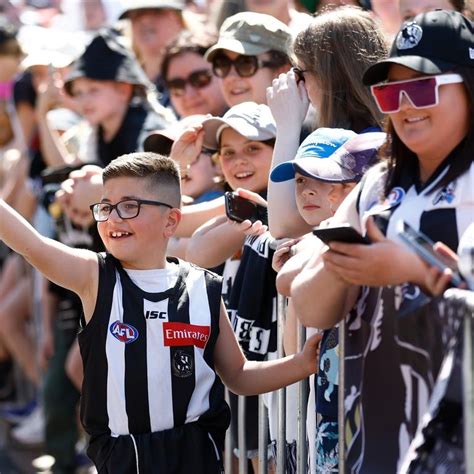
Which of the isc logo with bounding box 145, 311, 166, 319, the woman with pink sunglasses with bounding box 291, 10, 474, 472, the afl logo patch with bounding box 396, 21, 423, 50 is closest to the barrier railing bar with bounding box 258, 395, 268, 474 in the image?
the isc logo with bounding box 145, 311, 166, 319

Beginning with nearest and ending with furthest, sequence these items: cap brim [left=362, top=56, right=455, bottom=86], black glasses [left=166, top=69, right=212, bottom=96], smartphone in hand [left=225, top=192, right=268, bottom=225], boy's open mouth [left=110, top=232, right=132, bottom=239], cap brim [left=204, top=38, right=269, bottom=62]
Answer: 1. cap brim [left=362, top=56, right=455, bottom=86]
2. boy's open mouth [left=110, top=232, right=132, bottom=239]
3. smartphone in hand [left=225, top=192, right=268, bottom=225]
4. cap brim [left=204, top=38, right=269, bottom=62]
5. black glasses [left=166, top=69, right=212, bottom=96]

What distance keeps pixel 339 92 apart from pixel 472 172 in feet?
4.16

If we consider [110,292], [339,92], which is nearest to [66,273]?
[110,292]

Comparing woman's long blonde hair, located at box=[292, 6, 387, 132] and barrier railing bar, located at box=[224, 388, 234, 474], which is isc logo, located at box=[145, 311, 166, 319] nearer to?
woman's long blonde hair, located at box=[292, 6, 387, 132]

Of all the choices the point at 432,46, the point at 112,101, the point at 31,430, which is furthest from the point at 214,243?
the point at 31,430

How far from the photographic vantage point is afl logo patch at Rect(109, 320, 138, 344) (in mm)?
4379

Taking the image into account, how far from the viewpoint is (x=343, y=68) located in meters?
4.84

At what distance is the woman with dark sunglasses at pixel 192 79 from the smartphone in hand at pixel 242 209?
5.82ft

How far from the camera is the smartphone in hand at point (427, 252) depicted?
3361mm

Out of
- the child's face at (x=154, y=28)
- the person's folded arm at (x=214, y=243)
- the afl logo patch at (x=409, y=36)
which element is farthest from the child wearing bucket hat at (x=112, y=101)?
the afl logo patch at (x=409, y=36)

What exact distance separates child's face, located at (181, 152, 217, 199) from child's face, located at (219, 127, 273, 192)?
56cm

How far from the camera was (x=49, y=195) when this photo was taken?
25.8 feet

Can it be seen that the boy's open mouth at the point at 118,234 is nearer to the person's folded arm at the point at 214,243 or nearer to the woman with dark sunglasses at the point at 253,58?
the person's folded arm at the point at 214,243

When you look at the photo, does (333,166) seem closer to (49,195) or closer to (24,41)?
(49,195)
